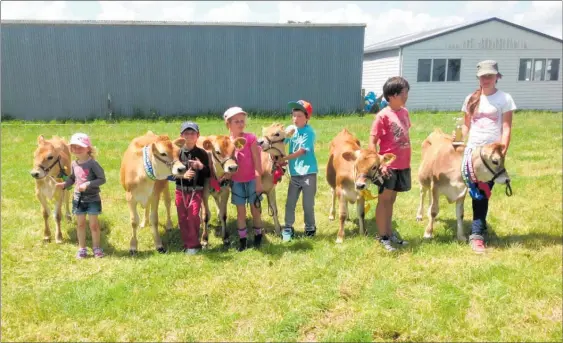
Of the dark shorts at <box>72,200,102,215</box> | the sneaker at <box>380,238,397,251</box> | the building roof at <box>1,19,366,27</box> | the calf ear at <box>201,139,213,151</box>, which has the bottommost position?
the sneaker at <box>380,238,397,251</box>

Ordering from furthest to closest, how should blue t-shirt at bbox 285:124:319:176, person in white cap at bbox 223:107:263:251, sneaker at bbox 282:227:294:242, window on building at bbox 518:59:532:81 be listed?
window on building at bbox 518:59:532:81
sneaker at bbox 282:227:294:242
blue t-shirt at bbox 285:124:319:176
person in white cap at bbox 223:107:263:251

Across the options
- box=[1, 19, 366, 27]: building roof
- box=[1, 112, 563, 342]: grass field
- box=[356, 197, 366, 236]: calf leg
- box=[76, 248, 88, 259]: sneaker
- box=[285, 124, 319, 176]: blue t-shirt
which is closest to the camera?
box=[1, 112, 563, 342]: grass field

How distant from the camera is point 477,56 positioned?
23688mm

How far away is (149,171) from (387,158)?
2836mm

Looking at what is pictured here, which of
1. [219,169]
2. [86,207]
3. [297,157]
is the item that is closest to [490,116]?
[297,157]

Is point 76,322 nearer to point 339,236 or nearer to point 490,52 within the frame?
point 339,236

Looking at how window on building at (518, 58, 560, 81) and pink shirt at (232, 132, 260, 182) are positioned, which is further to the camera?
window on building at (518, 58, 560, 81)

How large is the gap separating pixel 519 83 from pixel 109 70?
833 inches

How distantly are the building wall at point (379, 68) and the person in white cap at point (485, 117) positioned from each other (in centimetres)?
1850

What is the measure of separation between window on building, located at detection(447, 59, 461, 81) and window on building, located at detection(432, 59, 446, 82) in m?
0.29

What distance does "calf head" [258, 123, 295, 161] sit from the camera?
6.08 metres

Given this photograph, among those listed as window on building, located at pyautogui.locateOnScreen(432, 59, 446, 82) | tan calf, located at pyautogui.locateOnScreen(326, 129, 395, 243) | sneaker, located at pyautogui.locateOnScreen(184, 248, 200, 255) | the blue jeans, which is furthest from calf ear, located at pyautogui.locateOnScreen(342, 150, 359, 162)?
window on building, located at pyautogui.locateOnScreen(432, 59, 446, 82)

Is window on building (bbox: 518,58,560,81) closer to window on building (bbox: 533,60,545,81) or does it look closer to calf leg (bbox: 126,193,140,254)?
window on building (bbox: 533,60,545,81)

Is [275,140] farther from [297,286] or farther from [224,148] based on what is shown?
[297,286]
